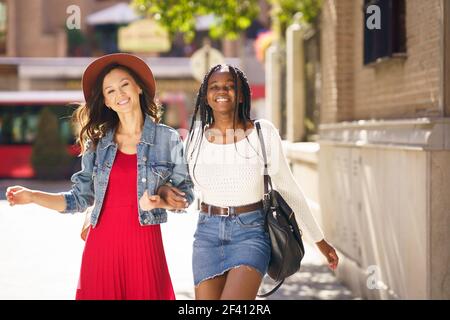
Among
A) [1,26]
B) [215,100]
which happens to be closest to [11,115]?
[1,26]

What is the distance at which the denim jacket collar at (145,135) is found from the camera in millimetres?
5176

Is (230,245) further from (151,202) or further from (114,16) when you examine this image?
(114,16)

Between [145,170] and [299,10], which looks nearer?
[145,170]

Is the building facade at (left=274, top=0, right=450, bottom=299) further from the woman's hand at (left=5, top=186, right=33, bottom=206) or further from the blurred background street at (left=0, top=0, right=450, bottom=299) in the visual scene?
the woman's hand at (left=5, top=186, right=33, bottom=206)

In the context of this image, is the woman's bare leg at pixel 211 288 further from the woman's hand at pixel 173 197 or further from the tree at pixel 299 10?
the tree at pixel 299 10

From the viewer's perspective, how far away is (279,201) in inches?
207

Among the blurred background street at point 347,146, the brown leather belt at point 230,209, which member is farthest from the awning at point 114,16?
the brown leather belt at point 230,209

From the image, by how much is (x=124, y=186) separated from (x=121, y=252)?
0.35 metres

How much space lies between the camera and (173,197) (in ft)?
16.1

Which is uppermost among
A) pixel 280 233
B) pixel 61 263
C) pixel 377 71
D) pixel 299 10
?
pixel 299 10

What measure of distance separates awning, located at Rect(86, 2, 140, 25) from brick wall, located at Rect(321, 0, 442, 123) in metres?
25.6

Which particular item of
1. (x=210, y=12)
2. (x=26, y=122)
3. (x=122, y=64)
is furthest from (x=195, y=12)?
(x=26, y=122)

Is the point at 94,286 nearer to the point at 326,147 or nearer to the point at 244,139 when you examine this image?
the point at 244,139

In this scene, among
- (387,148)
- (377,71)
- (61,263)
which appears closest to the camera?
(387,148)
